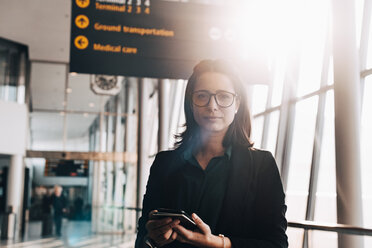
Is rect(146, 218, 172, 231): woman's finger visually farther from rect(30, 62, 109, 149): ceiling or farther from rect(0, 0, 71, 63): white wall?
rect(30, 62, 109, 149): ceiling

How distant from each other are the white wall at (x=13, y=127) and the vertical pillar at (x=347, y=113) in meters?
11.7

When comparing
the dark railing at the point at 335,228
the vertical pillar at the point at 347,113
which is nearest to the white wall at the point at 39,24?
the vertical pillar at the point at 347,113

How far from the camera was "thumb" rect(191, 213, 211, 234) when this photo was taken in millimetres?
1253

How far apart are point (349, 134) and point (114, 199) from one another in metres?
13.2

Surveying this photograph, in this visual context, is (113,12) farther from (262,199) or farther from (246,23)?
(262,199)

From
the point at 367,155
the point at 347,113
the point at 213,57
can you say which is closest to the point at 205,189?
the point at 347,113

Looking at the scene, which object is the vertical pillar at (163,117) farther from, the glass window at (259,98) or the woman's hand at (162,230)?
the woman's hand at (162,230)

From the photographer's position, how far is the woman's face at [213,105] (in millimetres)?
1448

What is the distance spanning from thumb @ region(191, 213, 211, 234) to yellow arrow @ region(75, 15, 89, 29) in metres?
4.08

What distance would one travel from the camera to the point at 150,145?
683 inches

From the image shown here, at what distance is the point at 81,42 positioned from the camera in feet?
16.0

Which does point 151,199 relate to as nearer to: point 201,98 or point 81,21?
point 201,98

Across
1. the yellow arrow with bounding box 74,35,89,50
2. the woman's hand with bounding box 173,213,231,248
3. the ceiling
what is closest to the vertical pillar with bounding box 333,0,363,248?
the yellow arrow with bounding box 74,35,89,50

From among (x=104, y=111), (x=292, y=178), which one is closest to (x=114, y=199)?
(x=104, y=111)
